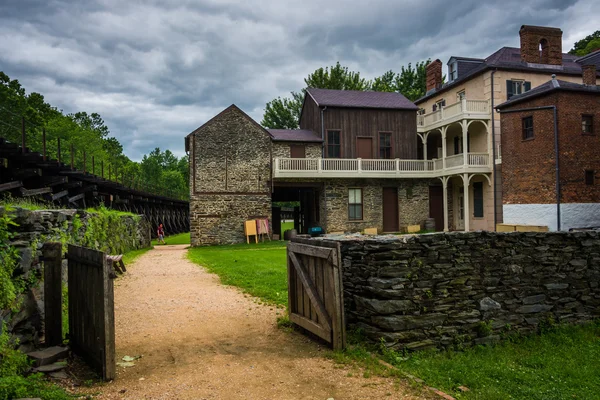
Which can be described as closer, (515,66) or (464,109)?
(464,109)

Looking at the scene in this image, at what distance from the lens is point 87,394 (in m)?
4.55

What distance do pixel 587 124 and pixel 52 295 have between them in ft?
78.5

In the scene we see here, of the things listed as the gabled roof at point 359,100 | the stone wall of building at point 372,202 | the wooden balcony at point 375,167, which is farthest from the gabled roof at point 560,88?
the stone wall of building at point 372,202

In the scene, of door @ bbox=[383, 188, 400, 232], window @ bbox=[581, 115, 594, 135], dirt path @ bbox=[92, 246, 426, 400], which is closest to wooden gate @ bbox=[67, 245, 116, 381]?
dirt path @ bbox=[92, 246, 426, 400]

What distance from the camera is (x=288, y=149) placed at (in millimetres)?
27094

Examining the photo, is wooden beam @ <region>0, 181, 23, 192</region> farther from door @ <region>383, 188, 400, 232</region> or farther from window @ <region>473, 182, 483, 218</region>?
window @ <region>473, 182, 483, 218</region>

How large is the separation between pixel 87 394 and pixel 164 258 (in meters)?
14.6

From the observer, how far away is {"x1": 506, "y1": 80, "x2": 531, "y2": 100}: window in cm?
2720

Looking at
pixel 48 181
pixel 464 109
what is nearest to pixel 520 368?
pixel 48 181

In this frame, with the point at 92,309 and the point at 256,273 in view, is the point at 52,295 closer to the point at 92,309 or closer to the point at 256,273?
the point at 92,309

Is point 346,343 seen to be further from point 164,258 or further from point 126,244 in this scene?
point 126,244

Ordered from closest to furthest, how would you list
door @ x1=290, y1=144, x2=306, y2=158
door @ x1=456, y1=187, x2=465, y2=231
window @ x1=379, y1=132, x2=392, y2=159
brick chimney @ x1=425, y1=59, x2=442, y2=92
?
door @ x1=290, y1=144, x2=306, y2=158 < window @ x1=379, y1=132, x2=392, y2=159 < door @ x1=456, y1=187, x2=465, y2=231 < brick chimney @ x1=425, y1=59, x2=442, y2=92

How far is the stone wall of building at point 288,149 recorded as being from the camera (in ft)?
88.0

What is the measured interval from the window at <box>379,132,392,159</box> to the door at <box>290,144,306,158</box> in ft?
17.2
